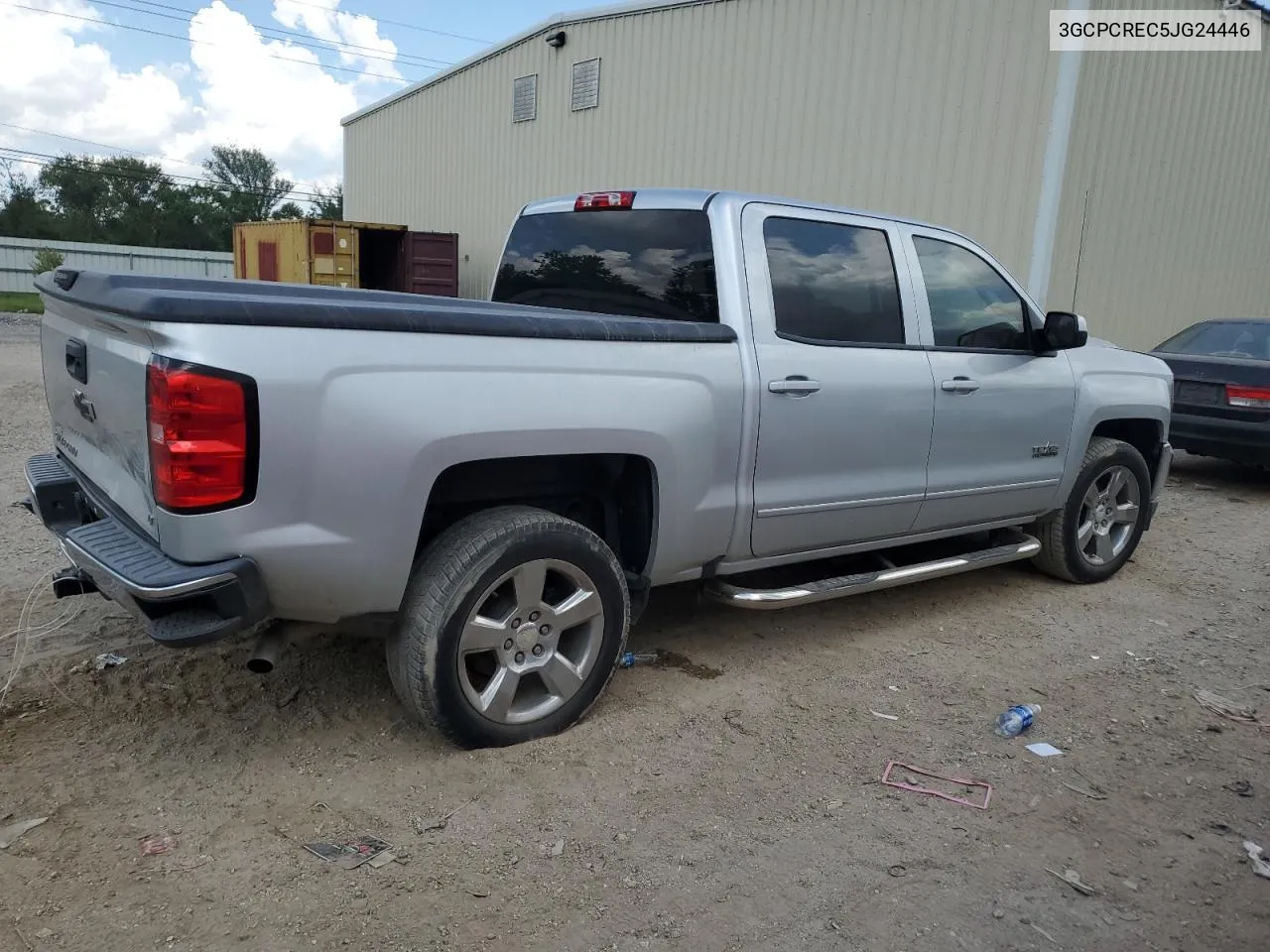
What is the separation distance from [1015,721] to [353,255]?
53.7 feet

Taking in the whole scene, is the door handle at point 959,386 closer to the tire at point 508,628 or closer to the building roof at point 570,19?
the tire at point 508,628

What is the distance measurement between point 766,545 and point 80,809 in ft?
8.16

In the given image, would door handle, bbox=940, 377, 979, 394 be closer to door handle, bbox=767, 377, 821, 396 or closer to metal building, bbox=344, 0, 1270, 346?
door handle, bbox=767, 377, 821, 396

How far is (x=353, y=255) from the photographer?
17.8 meters

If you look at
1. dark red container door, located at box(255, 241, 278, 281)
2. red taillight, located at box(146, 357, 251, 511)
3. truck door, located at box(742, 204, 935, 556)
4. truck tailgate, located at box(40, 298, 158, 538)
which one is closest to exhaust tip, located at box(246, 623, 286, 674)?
truck tailgate, located at box(40, 298, 158, 538)

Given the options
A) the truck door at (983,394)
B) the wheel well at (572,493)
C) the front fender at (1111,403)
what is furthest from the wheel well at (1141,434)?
the wheel well at (572,493)

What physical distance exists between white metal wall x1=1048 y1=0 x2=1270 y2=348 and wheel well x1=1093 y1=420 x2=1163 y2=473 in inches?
209

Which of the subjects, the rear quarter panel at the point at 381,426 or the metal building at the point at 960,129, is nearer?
the rear quarter panel at the point at 381,426

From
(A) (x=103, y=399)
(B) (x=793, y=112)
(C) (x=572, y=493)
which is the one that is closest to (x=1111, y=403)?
(C) (x=572, y=493)

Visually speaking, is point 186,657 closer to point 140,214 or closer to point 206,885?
point 206,885

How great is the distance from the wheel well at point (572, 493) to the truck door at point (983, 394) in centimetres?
150

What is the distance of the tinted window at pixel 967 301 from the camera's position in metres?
4.45

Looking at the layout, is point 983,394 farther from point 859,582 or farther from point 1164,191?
point 1164,191

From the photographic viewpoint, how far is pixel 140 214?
59375mm
